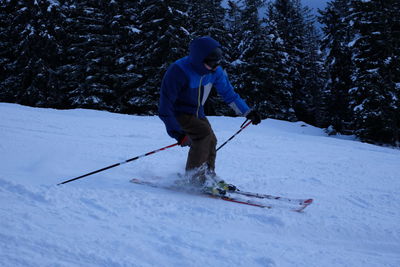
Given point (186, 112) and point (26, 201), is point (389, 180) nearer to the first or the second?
point (186, 112)

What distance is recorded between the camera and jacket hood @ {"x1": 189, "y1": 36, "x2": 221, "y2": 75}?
139 inches

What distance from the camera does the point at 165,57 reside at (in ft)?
68.3

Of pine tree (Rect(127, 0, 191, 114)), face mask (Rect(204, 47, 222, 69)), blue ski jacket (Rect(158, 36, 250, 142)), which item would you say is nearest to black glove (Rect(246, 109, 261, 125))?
blue ski jacket (Rect(158, 36, 250, 142))

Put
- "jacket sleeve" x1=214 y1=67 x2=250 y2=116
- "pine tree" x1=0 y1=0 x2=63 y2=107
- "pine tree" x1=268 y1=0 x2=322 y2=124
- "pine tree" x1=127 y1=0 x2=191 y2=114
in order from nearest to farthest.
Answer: "jacket sleeve" x1=214 y1=67 x2=250 y2=116 < "pine tree" x1=127 y1=0 x2=191 y2=114 < "pine tree" x1=0 y1=0 x2=63 y2=107 < "pine tree" x1=268 y1=0 x2=322 y2=124

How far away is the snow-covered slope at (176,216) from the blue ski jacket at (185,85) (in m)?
0.91

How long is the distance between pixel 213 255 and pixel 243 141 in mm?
5766

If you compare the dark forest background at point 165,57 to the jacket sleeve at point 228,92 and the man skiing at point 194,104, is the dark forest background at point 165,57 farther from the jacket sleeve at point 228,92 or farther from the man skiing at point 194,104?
the man skiing at point 194,104

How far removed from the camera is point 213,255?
216 centimetres

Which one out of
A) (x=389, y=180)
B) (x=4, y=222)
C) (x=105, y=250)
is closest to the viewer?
(x=105, y=250)

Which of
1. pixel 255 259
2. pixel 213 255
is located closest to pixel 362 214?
pixel 255 259

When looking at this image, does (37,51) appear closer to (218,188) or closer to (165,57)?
(165,57)

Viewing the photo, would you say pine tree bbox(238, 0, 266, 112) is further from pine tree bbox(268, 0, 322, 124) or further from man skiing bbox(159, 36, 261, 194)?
man skiing bbox(159, 36, 261, 194)

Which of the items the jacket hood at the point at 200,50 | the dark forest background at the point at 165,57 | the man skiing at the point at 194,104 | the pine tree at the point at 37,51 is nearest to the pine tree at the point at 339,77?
the dark forest background at the point at 165,57

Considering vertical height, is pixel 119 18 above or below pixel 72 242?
above
